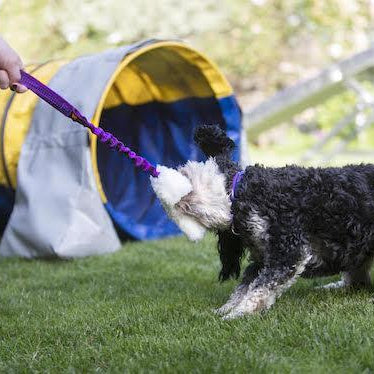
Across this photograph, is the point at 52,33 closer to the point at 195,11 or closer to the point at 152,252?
the point at 195,11

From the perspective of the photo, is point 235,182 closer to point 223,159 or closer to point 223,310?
point 223,159

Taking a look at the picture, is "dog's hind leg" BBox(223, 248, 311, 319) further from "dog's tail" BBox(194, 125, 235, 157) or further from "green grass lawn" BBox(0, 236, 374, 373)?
"dog's tail" BBox(194, 125, 235, 157)

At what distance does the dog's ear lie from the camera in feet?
12.8

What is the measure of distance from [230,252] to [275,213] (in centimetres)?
43

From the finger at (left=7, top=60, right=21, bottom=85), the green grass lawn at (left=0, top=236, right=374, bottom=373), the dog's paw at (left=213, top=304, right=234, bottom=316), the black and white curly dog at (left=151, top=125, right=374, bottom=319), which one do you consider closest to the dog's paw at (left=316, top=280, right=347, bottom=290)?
the green grass lawn at (left=0, top=236, right=374, bottom=373)

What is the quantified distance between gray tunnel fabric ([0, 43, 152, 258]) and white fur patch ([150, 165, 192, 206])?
252 centimetres

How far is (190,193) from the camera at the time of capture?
3.55m

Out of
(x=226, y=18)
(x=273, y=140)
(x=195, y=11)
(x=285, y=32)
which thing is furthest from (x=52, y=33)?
(x=273, y=140)

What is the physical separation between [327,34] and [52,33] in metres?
6.56

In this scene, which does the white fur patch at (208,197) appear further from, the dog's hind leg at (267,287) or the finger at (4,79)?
the finger at (4,79)

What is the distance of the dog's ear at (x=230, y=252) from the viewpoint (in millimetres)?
3895

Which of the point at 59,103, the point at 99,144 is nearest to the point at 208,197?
the point at 59,103

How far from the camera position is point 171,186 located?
3475mm

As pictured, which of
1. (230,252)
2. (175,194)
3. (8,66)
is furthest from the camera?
(230,252)
